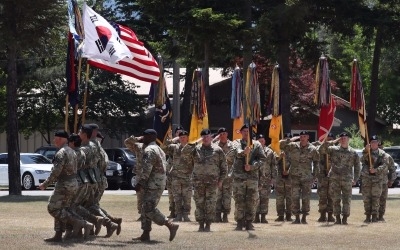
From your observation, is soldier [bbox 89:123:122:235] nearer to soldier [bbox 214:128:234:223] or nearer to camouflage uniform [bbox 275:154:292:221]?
A: soldier [bbox 214:128:234:223]

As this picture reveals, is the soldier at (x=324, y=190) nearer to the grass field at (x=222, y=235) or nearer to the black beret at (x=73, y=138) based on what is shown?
the grass field at (x=222, y=235)

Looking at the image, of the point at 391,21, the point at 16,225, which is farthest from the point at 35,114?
the point at 16,225

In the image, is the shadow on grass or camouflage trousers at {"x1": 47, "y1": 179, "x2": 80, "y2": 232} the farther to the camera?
the shadow on grass

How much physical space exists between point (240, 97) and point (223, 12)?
10043 millimetres

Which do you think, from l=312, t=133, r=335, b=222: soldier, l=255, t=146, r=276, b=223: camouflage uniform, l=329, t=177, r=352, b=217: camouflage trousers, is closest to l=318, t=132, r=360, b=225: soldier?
l=329, t=177, r=352, b=217: camouflage trousers

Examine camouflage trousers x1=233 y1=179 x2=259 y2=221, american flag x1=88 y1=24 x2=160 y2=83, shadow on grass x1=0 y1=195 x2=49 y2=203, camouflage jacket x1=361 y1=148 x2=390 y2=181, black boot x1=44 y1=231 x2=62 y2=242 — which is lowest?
black boot x1=44 y1=231 x2=62 y2=242

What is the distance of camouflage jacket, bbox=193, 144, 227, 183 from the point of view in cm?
1884

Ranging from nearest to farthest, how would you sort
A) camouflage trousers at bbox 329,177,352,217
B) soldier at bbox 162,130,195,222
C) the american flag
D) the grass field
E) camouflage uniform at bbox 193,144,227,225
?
the grass field < the american flag < camouflage uniform at bbox 193,144,227,225 < soldier at bbox 162,130,195,222 < camouflage trousers at bbox 329,177,352,217

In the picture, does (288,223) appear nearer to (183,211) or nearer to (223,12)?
(183,211)

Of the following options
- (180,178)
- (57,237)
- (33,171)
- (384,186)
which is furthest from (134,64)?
(33,171)

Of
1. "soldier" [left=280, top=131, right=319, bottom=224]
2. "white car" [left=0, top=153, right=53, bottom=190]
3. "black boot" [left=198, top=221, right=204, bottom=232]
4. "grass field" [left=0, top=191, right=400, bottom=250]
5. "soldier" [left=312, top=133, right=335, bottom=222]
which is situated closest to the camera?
"grass field" [left=0, top=191, right=400, bottom=250]

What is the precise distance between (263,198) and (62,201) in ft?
22.5

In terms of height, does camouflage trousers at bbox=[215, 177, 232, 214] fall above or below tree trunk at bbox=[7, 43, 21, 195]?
below

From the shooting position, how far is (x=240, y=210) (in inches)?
769
